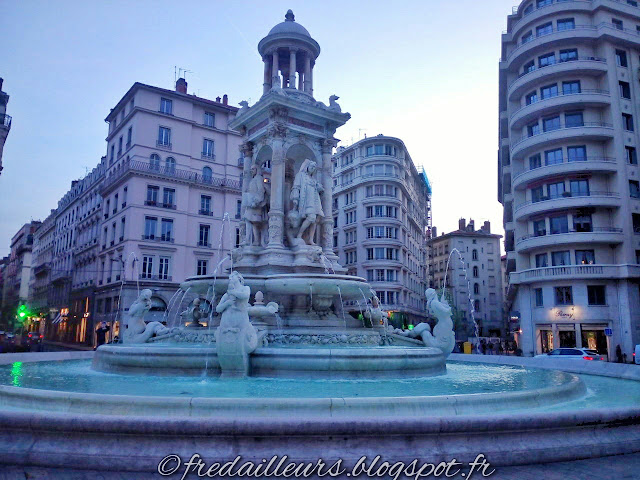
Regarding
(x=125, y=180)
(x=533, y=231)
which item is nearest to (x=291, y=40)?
(x=533, y=231)

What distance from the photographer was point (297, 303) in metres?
15.2

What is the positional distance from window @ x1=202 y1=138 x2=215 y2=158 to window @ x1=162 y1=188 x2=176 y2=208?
6.19m

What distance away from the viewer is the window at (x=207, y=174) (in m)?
54.8

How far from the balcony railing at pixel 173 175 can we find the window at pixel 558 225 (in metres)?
31.6

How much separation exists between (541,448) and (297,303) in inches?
386

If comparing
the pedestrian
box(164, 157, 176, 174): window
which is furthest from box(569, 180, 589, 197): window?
the pedestrian

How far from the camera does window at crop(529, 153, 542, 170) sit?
4569 cm

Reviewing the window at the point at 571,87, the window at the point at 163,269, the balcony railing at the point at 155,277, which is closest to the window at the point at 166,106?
the window at the point at 163,269

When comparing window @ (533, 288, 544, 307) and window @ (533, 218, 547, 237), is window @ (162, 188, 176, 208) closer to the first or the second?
window @ (533, 218, 547, 237)

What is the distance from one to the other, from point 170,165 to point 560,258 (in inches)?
1484

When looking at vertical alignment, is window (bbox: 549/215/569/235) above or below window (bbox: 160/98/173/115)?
below

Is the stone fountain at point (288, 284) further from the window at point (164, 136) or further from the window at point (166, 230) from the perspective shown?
the window at point (164, 136)

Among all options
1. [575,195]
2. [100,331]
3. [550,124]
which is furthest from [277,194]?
[550,124]

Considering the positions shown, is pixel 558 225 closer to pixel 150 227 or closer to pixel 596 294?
pixel 596 294
